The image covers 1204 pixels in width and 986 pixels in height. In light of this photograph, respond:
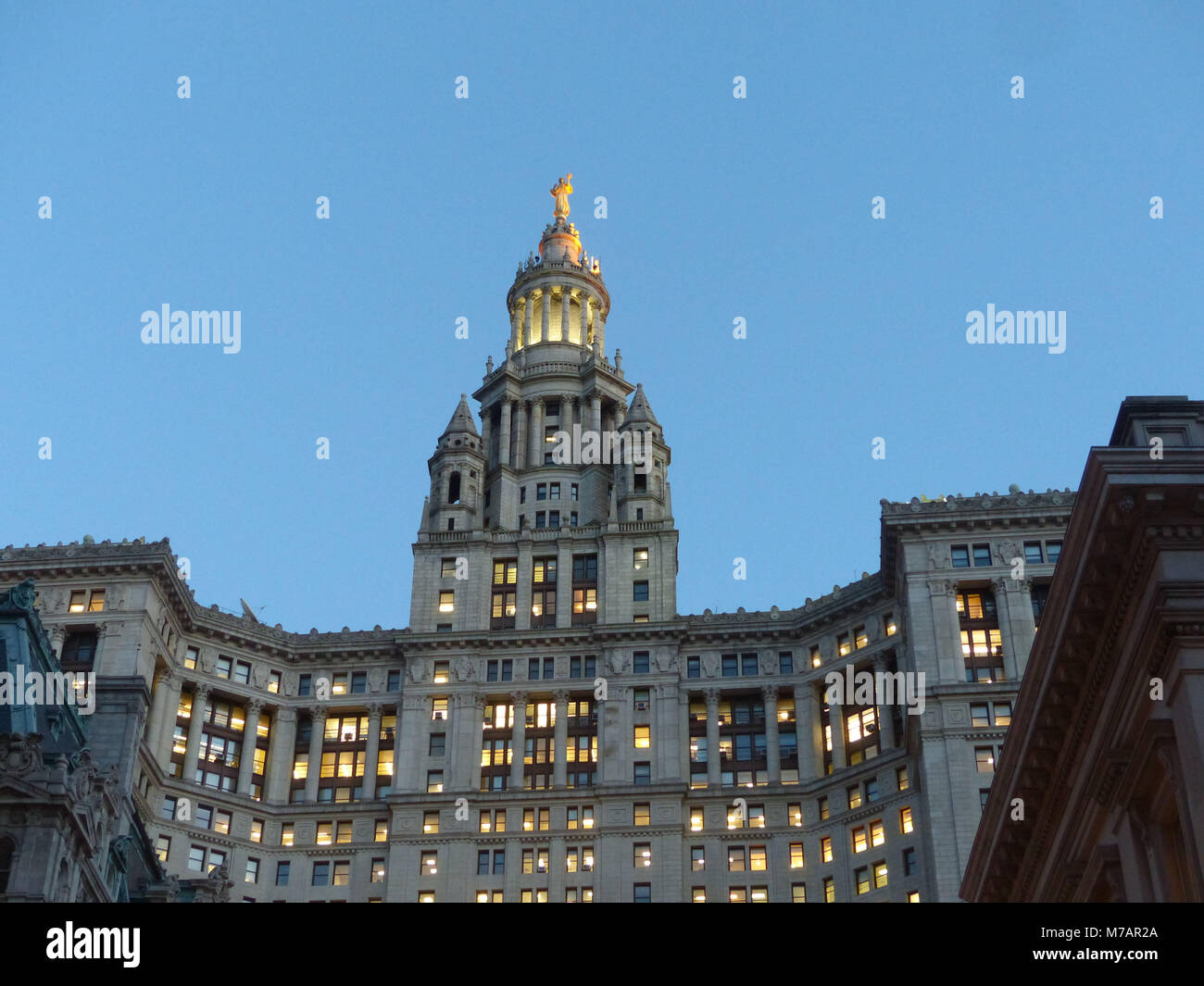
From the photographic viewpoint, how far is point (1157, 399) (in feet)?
135

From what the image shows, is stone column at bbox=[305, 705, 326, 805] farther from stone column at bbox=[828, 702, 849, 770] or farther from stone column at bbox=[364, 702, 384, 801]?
stone column at bbox=[828, 702, 849, 770]

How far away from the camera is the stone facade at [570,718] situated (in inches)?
4286

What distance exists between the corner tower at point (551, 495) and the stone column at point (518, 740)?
664 centimetres


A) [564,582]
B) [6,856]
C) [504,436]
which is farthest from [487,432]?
[6,856]

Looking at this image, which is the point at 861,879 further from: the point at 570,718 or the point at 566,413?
the point at 566,413

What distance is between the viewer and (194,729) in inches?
4683

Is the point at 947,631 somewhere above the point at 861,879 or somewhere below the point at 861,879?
above

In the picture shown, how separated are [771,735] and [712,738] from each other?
4398 mm

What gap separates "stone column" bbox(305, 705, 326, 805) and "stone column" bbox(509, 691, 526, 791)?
587 inches

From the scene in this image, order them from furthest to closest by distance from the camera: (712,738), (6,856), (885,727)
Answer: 1. (712,738)
2. (885,727)
3. (6,856)

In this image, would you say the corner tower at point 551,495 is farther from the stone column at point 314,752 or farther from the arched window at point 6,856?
the arched window at point 6,856

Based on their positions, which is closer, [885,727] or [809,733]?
[885,727]
